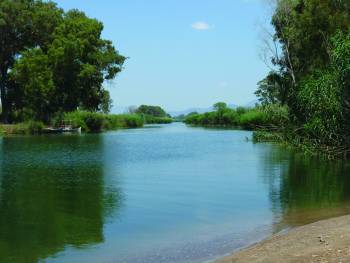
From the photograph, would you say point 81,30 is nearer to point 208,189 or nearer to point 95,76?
point 95,76

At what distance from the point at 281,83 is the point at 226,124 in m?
80.5

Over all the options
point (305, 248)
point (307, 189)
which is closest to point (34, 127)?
point (307, 189)

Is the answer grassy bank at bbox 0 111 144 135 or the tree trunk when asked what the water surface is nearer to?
grassy bank at bbox 0 111 144 135

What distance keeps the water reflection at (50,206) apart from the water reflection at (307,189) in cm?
562

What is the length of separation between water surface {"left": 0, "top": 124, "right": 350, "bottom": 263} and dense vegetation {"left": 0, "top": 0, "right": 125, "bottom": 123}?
3929cm

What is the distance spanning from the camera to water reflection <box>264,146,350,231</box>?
55.3 ft

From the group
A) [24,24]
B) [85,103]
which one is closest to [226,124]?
[85,103]

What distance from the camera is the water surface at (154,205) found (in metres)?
12.9

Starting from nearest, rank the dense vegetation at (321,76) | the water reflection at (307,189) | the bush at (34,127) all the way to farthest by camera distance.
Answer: the water reflection at (307,189) → the dense vegetation at (321,76) → the bush at (34,127)

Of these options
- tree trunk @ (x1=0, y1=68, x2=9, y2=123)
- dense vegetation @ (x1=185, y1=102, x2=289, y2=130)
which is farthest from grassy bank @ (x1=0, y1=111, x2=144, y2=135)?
dense vegetation @ (x1=185, y1=102, x2=289, y2=130)

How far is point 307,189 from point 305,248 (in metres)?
12.6

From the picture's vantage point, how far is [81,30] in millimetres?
75438

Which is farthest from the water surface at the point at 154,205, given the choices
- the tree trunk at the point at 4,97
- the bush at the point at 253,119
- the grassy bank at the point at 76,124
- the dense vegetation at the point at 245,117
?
the bush at the point at 253,119

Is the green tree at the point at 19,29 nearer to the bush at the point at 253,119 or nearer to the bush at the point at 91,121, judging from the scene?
the bush at the point at 91,121
